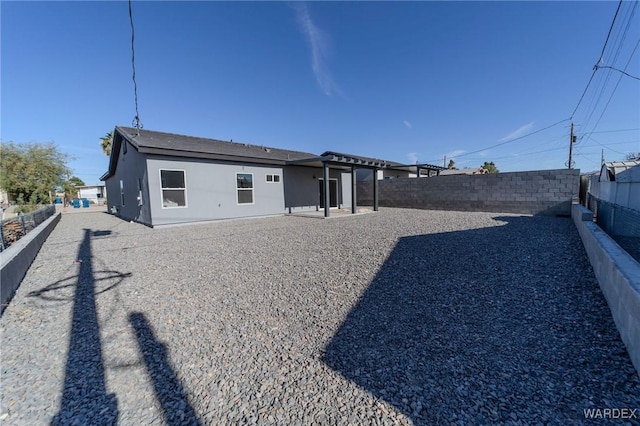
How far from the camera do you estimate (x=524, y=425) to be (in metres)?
1.48

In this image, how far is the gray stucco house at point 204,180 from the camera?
9.45 m

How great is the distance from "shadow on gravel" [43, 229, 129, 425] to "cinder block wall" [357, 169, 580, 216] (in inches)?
536

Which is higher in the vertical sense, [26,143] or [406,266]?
[26,143]

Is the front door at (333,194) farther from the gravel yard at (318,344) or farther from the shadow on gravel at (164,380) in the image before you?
the shadow on gravel at (164,380)

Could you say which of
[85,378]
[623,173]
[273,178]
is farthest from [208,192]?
[623,173]

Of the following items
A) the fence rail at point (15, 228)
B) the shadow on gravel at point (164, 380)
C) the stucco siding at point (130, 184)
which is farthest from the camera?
the stucco siding at point (130, 184)

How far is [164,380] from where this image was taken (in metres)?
1.92

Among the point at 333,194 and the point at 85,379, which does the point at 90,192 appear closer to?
the point at 333,194

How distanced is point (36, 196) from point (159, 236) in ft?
42.8

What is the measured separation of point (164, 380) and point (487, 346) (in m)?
2.62

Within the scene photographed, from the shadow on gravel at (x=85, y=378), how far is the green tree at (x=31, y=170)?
17.1 metres

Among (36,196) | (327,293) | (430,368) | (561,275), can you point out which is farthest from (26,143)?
(561,275)

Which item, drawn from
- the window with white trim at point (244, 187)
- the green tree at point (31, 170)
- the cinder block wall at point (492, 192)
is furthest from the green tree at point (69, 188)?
the cinder block wall at point (492, 192)

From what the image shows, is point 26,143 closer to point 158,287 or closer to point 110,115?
point 110,115
